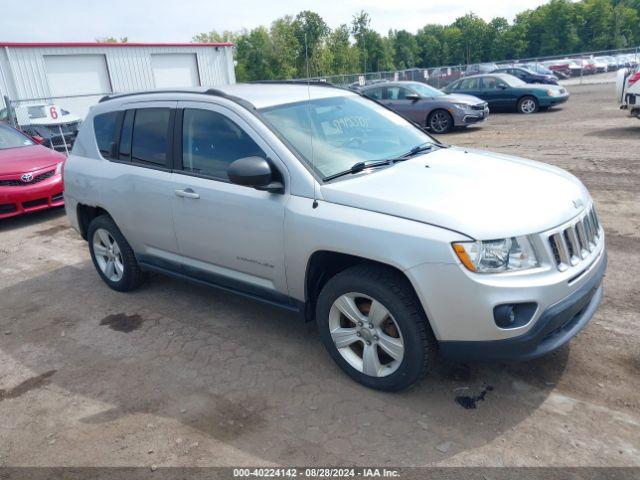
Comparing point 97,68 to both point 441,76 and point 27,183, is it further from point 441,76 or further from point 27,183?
point 27,183

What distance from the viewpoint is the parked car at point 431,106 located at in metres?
15.1

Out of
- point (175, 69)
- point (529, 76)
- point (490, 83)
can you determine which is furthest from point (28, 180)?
point (529, 76)

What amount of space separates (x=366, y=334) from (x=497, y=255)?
0.97 metres

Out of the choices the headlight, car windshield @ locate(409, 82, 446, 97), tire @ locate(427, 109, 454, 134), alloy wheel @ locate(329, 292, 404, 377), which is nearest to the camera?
the headlight

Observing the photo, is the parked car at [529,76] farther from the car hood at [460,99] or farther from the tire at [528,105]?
the car hood at [460,99]

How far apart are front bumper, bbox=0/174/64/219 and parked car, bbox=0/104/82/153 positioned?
18.7 ft

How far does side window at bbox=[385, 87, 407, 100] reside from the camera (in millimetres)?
15898

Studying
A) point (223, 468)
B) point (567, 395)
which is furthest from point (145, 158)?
point (567, 395)

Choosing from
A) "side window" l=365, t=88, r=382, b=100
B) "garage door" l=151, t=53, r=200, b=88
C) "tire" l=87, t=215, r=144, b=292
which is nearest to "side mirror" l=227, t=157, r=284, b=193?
"tire" l=87, t=215, r=144, b=292

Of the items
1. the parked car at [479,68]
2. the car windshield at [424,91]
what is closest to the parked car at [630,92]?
the car windshield at [424,91]

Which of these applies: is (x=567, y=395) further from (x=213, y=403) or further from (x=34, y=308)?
(x=34, y=308)

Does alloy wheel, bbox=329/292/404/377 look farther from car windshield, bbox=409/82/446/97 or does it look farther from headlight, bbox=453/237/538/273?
car windshield, bbox=409/82/446/97

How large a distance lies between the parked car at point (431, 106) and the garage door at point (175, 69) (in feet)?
51.4

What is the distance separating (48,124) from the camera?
569 inches
